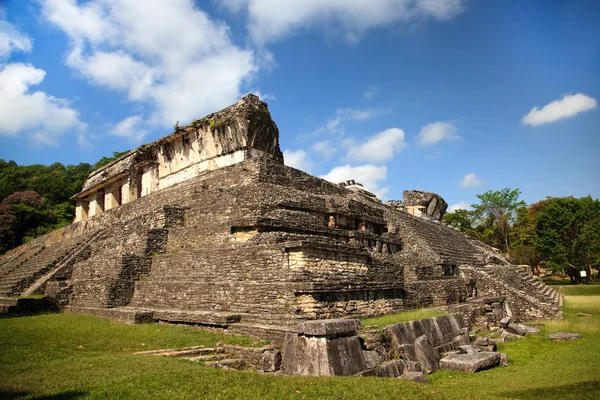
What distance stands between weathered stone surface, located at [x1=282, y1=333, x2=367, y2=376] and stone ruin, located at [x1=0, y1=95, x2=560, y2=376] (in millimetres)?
346

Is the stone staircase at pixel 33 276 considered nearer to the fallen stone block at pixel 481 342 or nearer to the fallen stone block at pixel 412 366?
the fallen stone block at pixel 412 366

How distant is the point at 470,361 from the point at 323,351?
342 cm

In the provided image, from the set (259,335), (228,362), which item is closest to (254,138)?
(259,335)

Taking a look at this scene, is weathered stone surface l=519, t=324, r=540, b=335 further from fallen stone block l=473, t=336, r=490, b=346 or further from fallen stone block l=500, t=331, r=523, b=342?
fallen stone block l=473, t=336, r=490, b=346

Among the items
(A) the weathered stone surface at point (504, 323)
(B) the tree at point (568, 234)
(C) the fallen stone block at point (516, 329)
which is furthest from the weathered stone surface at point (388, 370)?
(B) the tree at point (568, 234)

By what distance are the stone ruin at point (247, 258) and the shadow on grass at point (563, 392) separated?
3.60 metres

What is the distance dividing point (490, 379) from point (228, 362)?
15.8 ft

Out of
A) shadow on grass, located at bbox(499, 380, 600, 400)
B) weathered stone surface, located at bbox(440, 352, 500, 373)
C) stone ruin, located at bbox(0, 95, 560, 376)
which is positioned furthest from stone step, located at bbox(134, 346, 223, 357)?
shadow on grass, located at bbox(499, 380, 600, 400)

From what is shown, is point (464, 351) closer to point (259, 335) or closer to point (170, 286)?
point (259, 335)

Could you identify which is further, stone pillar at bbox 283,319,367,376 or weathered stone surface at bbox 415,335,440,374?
weathered stone surface at bbox 415,335,440,374

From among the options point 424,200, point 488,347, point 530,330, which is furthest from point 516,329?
point 424,200

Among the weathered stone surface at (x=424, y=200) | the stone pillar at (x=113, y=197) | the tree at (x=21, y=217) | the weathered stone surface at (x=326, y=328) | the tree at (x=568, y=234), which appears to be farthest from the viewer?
the tree at (x=568, y=234)

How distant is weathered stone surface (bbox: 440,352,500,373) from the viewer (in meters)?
8.22

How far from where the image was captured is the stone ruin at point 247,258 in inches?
398
